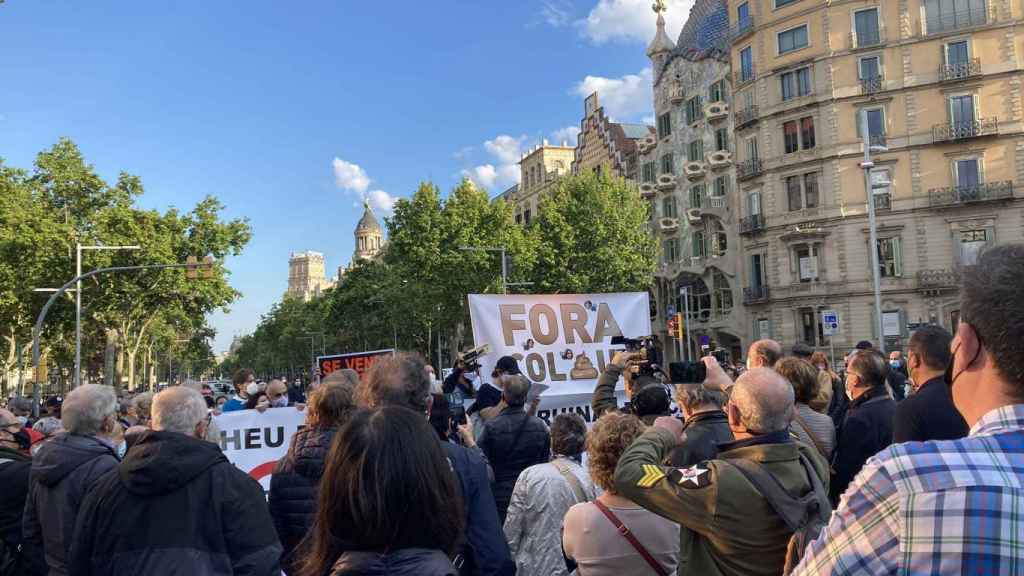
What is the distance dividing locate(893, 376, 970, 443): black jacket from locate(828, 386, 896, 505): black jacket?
670 millimetres

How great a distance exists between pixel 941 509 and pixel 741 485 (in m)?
1.67

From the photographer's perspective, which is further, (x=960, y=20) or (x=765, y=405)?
(x=960, y=20)

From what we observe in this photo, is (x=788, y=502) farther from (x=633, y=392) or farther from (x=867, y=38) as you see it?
(x=867, y=38)

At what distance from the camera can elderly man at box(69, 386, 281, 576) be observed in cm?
344

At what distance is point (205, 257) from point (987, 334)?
147 ft

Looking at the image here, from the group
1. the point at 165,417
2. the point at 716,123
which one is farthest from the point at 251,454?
the point at 716,123

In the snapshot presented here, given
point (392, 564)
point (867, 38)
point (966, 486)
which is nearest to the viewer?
point (966, 486)

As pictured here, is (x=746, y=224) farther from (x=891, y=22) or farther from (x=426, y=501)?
(x=426, y=501)

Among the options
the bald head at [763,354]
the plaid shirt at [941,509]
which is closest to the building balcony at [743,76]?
the bald head at [763,354]

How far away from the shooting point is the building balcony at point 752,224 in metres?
44.8

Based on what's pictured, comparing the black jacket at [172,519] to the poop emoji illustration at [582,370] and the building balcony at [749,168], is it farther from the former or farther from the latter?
the building balcony at [749,168]

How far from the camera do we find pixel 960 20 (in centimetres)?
3959

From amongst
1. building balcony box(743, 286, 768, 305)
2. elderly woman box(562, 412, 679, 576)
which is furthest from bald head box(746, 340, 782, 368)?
building balcony box(743, 286, 768, 305)

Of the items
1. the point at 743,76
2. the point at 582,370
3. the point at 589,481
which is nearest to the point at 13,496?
the point at 589,481
